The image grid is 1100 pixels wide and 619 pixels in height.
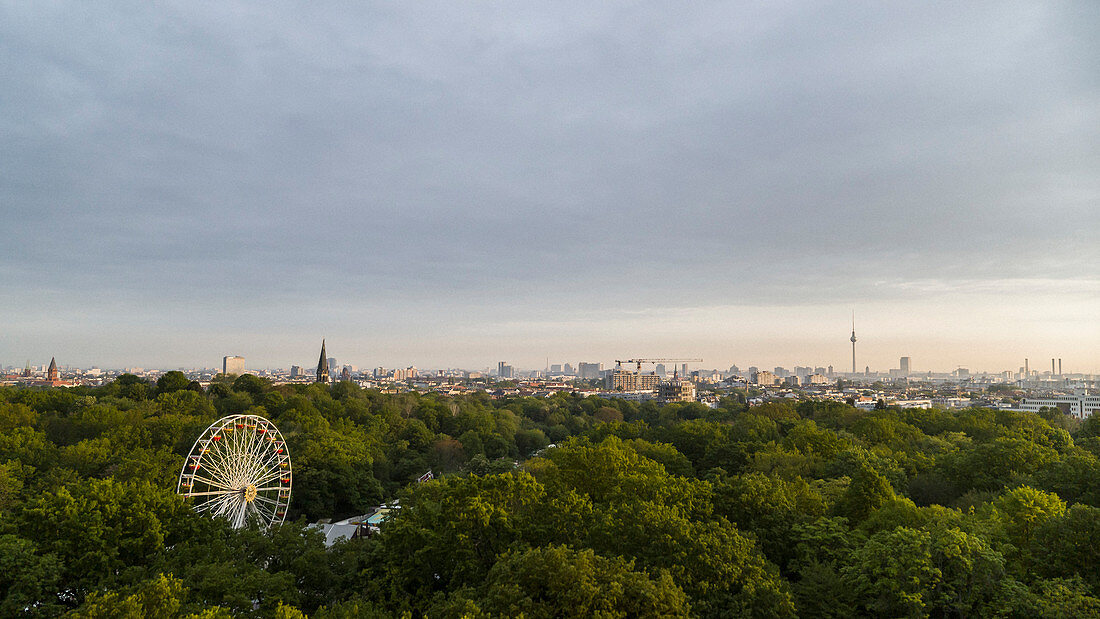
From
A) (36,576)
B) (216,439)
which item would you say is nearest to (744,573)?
(36,576)

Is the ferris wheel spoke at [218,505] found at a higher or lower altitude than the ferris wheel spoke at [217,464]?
lower

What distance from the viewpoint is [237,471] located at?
109ft

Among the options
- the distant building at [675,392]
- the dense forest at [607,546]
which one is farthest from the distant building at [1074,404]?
the dense forest at [607,546]

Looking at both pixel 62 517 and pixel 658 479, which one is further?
pixel 658 479

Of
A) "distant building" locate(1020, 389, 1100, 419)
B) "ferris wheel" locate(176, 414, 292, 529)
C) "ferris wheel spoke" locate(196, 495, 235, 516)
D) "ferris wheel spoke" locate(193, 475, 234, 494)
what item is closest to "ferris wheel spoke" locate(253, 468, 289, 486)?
"ferris wheel" locate(176, 414, 292, 529)

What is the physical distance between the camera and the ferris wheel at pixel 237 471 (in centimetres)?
3148

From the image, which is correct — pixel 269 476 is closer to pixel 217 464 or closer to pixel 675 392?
pixel 217 464

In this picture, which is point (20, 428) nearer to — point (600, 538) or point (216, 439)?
point (216, 439)

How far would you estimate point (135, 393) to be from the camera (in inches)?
2633

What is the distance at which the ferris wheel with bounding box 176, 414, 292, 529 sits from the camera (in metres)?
31.5

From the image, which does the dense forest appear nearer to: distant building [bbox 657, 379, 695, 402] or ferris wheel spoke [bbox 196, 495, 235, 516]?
ferris wheel spoke [bbox 196, 495, 235, 516]

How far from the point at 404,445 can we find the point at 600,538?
150ft

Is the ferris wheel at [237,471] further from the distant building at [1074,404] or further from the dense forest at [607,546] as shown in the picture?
the distant building at [1074,404]

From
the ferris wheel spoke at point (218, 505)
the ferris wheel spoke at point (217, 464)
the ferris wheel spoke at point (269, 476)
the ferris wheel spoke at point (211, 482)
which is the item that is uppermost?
the ferris wheel spoke at point (217, 464)
